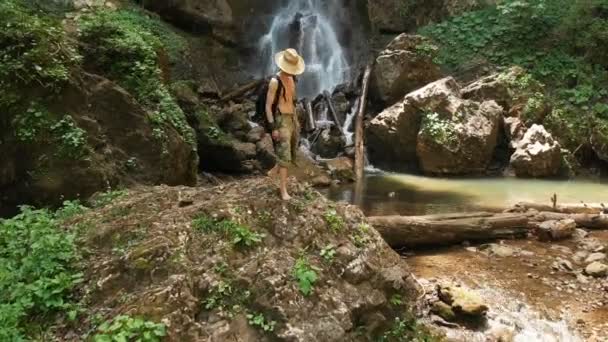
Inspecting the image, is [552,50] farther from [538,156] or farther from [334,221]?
[334,221]

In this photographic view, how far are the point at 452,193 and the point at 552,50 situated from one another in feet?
27.5

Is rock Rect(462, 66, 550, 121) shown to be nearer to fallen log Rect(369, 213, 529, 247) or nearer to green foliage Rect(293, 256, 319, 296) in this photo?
fallen log Rect(369, 213, 529, 247)

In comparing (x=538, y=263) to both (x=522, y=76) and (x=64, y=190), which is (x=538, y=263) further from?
(x=522, y=76)

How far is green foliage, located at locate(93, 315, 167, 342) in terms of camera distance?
3.26 meters

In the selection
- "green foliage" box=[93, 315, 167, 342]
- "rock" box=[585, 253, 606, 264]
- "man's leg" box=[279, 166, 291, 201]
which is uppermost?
"man's leg" box=[279, 166, 291, 201]

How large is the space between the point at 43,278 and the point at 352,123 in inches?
514

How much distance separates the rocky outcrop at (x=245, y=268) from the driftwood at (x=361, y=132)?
777 centimetres

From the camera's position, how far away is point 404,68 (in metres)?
15.2

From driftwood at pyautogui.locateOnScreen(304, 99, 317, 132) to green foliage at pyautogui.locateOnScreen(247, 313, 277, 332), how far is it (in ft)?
38.8

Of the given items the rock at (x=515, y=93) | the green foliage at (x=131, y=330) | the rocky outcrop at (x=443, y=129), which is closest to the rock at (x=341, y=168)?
the rocky outcrop at (x=443, y=129)

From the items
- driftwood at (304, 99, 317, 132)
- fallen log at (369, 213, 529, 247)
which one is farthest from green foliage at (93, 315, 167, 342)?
driftwood at (304, 99, 317, 132)

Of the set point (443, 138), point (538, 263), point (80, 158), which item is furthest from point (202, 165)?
point (538, 263)

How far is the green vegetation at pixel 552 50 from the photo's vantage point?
1377cm

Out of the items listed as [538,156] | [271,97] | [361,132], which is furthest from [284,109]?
[538,156]
